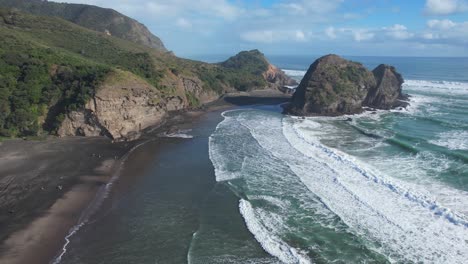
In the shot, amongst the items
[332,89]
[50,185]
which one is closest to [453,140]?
[332,89]

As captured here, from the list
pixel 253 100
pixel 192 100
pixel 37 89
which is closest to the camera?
pixel 37 89

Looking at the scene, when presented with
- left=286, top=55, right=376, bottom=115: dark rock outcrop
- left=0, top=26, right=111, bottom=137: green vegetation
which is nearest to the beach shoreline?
left=0, top=26, right=111, bottom=137: green vegetation

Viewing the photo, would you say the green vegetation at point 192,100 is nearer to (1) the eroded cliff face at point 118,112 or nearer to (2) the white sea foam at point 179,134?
(1) the eroded cliff face at point 118,112

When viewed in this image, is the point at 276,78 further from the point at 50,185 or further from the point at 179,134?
the point at 50,185

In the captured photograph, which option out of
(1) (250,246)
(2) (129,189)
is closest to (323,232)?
(1) (250,246)

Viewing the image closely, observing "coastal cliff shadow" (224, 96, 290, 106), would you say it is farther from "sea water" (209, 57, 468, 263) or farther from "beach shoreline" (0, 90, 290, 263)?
"beach shoreline" (0, 90, 290, 263)
